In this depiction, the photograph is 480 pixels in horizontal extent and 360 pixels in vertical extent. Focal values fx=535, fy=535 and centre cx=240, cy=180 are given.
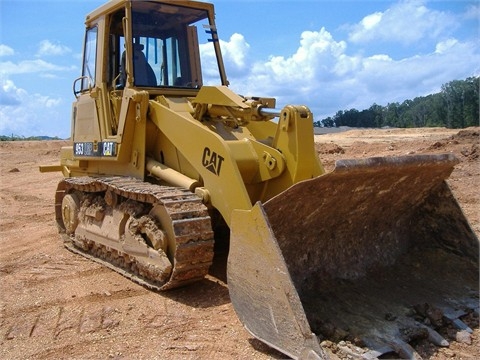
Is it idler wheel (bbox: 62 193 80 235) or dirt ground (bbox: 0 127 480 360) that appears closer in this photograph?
dirt ground (bbox: 0 127 480 360)

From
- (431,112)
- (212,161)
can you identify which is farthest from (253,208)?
(431,112)

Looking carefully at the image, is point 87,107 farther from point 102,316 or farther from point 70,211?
point 102,316

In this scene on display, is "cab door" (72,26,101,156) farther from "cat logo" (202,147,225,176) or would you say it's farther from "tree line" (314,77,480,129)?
"tree line" (314,77,480,129)

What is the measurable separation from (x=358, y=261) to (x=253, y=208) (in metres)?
1.40

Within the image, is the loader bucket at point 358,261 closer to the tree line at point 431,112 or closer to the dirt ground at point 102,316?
the dirt ground at point 102,316

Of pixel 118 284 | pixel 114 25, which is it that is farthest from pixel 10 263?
pixel 114 25

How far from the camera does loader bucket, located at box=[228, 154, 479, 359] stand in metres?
3.54

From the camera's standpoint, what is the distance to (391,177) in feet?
14.3

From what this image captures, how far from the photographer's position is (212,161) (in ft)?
16.3

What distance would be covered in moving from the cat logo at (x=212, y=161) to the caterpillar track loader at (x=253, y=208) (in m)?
0.02

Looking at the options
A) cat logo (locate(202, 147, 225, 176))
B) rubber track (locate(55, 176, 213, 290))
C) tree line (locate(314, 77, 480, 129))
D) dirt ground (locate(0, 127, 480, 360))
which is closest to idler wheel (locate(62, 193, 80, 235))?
dirt ground (locate(0, 127, 480, 360))

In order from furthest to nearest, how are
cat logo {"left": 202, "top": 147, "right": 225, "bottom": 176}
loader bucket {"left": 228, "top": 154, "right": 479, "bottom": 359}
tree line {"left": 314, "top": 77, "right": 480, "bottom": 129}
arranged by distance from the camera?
tree line {"left": 314, "top": 77, "right": 480, "bottom": 129} → cat logo {"left": 202, "top": 147, "right": 225, "bottom": 176} → loader bucket {"left": 228, "top": 154, "right": 479, "bottom": 359}

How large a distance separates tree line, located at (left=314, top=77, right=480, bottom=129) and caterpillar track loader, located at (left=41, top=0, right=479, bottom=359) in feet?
134

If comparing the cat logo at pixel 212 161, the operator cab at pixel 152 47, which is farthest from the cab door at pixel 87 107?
the cat logo at pixel 212 161
